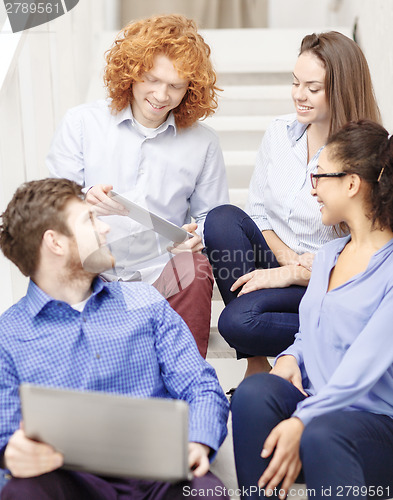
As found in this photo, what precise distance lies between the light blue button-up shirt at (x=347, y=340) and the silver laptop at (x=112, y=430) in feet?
1.15

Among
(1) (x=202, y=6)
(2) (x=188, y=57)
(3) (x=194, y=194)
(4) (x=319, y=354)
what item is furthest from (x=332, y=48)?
(1) (x=202, y=6)

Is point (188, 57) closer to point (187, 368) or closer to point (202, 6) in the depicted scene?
point (187, 368)

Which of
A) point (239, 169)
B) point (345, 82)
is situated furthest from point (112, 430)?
point (239, 169)

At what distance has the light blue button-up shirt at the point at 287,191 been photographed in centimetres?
214

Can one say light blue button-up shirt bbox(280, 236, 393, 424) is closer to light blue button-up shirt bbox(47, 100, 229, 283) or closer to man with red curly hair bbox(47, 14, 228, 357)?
man with red curly hair bbox(47, 14, 228, 357)

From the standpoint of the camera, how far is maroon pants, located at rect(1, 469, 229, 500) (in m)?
1.26

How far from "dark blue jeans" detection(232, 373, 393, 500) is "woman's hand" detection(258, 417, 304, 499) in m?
0.02

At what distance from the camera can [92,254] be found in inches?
57.6

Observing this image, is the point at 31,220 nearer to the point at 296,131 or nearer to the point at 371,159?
the point at 371,159

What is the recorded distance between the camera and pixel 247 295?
198cm

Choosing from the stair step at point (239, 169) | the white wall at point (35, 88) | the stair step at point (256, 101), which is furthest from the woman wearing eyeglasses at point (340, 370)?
the stair step at point (256, 101)

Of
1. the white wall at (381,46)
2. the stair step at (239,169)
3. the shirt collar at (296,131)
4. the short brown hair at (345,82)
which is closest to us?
the short brown hair at (345,82)

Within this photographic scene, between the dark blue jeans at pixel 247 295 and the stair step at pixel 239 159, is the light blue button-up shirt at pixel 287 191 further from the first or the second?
the stair step at pixel 239 159

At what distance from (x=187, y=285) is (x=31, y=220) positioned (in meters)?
0.63
